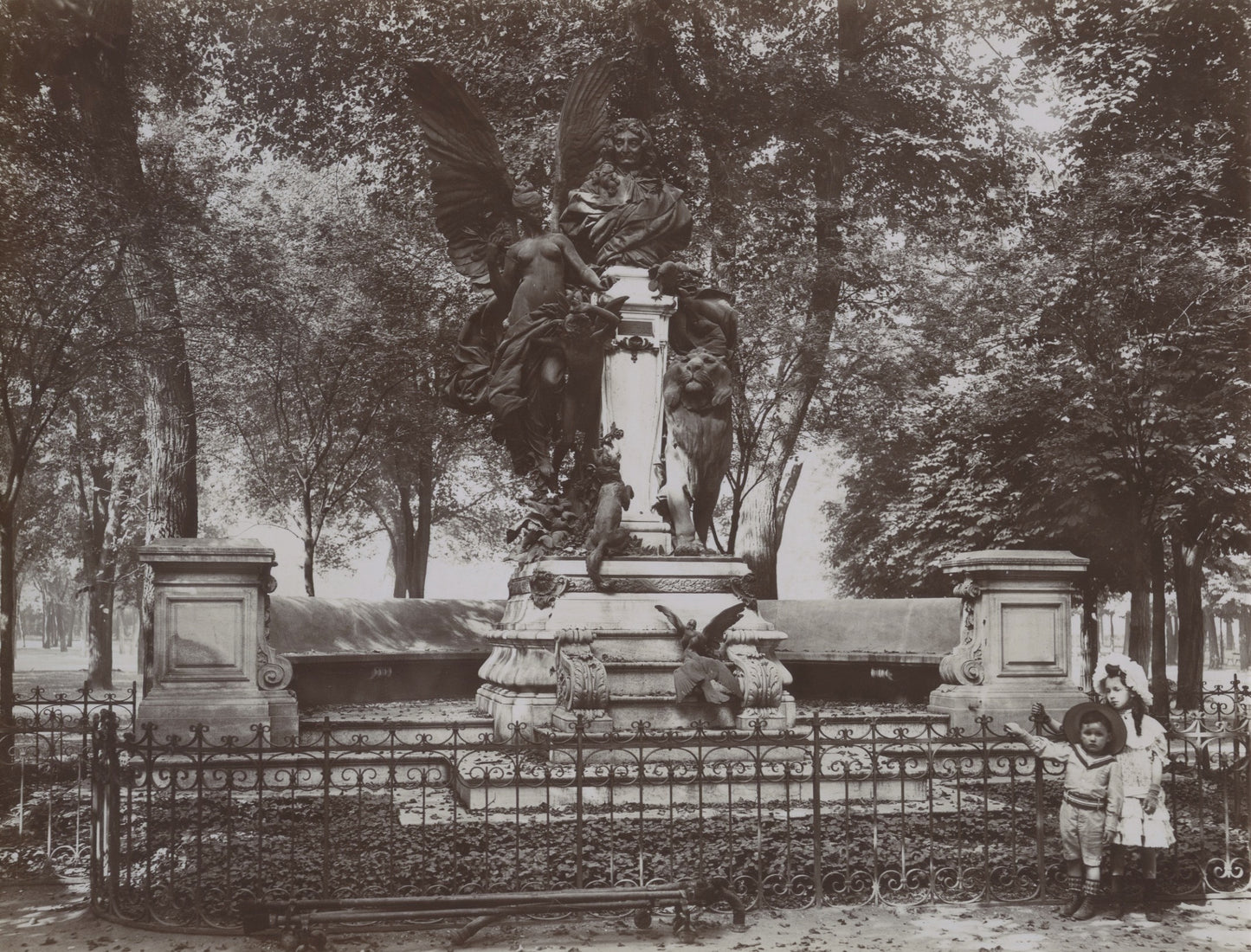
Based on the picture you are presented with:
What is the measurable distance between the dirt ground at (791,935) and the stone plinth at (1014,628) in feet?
18.0

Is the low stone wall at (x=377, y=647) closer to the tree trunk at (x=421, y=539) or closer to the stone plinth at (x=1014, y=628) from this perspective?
the stone plinth at (x=1014, y=628)

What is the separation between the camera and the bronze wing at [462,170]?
1180cm

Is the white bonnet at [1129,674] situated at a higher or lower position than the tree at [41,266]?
lower

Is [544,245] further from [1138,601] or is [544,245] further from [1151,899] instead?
[1138,601]

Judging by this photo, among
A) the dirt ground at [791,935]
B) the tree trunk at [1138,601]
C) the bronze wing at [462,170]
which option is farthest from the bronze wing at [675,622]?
the tree trunk at [1138,601]

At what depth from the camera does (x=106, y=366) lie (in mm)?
17766

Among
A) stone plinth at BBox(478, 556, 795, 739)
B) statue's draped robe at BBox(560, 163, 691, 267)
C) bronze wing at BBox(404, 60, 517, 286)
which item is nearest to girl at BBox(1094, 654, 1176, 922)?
stone plinth at BBox(478, 556, 795, 739)

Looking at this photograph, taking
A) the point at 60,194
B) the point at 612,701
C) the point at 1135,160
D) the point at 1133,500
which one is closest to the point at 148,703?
the point at 612,701

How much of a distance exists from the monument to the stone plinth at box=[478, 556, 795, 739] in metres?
0.02

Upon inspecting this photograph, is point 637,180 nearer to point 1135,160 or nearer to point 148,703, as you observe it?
point 148,703

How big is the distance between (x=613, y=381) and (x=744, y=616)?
8.12 feet

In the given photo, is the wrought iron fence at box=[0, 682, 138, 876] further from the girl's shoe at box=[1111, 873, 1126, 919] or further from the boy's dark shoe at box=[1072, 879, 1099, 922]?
the girl's shoe at box=[1111, 873, 1126, 919]

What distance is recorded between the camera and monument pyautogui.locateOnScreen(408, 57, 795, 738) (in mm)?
9734

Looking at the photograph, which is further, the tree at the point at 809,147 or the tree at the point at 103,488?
the tree at the point at 103,488
